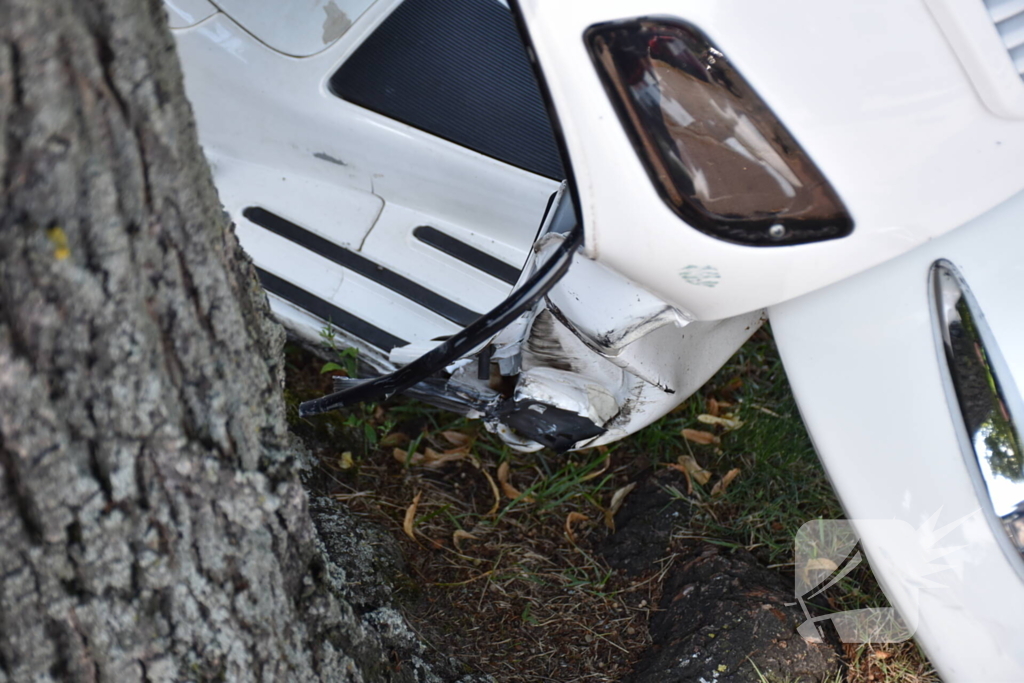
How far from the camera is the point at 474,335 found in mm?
1277

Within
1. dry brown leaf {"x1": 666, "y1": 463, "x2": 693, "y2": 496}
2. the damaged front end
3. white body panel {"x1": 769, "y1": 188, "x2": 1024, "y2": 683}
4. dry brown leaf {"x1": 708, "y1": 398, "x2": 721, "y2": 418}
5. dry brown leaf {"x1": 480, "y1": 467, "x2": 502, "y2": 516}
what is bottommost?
dry brown leaf {"x1": 480, "y1": 467, "x2": 502, "y2": 516}

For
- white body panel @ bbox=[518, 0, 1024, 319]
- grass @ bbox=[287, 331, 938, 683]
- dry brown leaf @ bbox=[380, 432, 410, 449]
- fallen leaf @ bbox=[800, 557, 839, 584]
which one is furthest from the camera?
dry brown leaf @ bbox=[380, 432, 410, 449]

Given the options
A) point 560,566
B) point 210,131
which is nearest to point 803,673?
point 560,566

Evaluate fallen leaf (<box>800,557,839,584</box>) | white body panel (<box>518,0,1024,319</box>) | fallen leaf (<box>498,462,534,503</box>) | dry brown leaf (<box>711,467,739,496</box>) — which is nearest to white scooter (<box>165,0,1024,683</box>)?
white body panel (<box>518,0,1024,319</box>)

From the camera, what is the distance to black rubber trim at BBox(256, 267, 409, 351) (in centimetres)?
192

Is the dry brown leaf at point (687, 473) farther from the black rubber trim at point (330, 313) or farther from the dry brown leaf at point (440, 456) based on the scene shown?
the black rubber trim at point (330, 313)

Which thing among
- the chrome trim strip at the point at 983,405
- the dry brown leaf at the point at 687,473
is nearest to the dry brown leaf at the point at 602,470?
the dry brown leaf at the point at 687,473

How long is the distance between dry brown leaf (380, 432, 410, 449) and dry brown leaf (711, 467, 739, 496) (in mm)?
792

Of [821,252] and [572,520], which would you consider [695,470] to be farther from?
[821,252]

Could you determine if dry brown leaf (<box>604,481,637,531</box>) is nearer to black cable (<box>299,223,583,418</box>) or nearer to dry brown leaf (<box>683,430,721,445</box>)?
dry brown leaf (<box>683,430,721,445</box>)

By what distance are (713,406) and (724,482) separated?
25 cm

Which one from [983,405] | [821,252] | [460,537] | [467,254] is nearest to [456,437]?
[460,537]

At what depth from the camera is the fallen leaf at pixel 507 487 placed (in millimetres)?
1801

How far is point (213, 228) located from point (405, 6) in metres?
1.37
